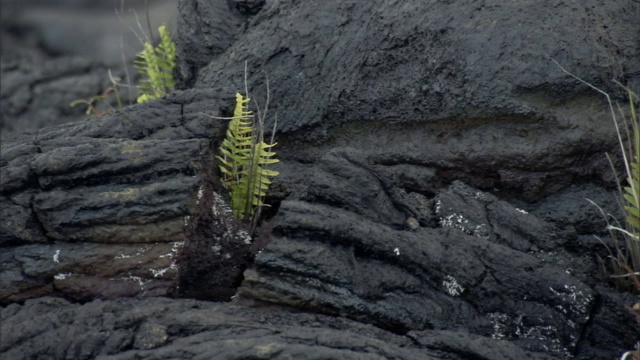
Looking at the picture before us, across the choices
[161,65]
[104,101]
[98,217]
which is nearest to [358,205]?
[98,217]

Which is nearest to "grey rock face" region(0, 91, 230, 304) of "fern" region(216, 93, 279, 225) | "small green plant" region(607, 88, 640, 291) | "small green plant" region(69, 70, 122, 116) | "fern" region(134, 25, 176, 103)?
"fern" region(216, 93, 279, 225)

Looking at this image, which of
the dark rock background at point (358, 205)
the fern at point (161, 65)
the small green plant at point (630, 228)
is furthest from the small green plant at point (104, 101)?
the small green plant at point (630, 228)

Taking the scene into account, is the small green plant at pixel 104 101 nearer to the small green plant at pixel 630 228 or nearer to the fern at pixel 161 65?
the fern at pixel 161 65

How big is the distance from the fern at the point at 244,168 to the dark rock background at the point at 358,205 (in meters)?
0.12

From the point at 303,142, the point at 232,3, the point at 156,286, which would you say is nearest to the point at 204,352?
the point at 156,286

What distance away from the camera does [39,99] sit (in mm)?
12539

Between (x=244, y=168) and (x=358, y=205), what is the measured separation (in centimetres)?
68

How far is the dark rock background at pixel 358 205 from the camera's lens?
453 cm

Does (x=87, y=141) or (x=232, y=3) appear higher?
(x=232, y=3)

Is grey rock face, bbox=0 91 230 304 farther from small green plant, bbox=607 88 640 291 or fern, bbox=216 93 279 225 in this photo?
small green plant, bbox=607 88 640 291

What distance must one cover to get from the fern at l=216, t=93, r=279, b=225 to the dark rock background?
12 centimetres

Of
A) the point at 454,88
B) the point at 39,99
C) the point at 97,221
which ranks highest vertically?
the point at 454,88

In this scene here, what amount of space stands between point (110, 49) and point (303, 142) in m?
8.55

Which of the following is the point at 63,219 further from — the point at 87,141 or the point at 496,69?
the point at 496,69
